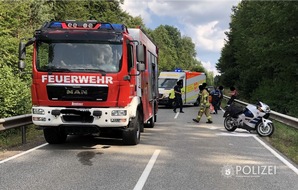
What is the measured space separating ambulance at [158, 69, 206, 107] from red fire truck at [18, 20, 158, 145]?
17.1 meters

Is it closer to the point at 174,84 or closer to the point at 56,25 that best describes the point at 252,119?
the point at 56,25

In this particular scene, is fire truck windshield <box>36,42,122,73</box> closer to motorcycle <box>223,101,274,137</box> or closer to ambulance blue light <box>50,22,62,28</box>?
ambulance blue light <box>50,22,62,28</box>

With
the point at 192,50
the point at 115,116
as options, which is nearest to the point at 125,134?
the point at 115,116

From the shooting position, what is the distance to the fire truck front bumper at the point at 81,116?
9.08 metres

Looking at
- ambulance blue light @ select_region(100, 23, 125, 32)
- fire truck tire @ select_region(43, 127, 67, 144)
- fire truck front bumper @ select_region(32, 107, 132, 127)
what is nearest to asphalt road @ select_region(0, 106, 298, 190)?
fire truck tire @ select_region(43, 127, 67, 144)

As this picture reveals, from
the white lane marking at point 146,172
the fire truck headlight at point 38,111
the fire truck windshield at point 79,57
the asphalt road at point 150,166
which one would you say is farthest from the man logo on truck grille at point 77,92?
the white lane marking at point 146,172

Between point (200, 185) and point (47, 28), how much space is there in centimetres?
565

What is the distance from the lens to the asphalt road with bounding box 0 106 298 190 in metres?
6.32

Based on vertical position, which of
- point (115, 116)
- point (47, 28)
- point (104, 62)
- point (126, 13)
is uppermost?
point (126, 13)

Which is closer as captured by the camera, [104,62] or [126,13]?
[104,62]

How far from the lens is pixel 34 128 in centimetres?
1349

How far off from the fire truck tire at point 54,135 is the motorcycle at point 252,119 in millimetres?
6128

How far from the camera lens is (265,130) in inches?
499

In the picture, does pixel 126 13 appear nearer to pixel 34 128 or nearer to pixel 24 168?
pixel 34 128
